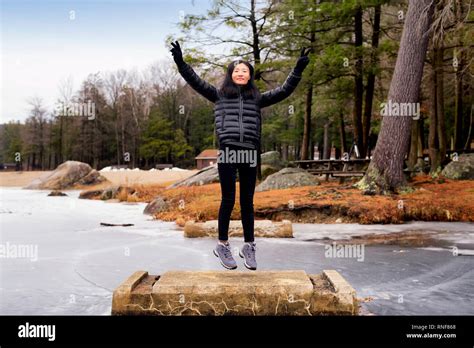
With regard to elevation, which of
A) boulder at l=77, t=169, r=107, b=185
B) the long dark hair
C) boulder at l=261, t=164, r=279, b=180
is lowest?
boulder at l=77, t=169, r=107, b=185

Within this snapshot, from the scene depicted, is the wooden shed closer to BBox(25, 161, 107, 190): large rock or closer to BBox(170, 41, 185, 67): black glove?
BBox(25, 161, 107, 190): large rock

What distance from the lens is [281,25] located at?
50.7 feet

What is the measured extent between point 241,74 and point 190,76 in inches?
17.7

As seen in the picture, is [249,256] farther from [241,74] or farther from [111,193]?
[111,193]

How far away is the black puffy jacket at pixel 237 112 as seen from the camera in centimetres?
404

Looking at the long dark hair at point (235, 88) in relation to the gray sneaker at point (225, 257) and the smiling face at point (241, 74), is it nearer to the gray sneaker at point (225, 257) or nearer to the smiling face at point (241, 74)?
the smiling face at point (241, 74)

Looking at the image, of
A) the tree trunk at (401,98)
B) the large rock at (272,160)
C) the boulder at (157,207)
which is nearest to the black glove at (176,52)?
the boulder at (157,207)

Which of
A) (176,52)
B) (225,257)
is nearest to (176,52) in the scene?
(176,52)

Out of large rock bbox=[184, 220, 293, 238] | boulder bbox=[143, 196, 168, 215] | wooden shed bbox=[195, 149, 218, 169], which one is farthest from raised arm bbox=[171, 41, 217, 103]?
wooden shed bbox=[195, 149, 218, 169]

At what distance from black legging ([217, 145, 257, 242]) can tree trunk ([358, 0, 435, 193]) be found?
7681 millimetres

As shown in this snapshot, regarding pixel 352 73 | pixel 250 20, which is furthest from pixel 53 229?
pixel 352 73

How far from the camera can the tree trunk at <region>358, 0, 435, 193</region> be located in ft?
37.6

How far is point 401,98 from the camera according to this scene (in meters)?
11.7

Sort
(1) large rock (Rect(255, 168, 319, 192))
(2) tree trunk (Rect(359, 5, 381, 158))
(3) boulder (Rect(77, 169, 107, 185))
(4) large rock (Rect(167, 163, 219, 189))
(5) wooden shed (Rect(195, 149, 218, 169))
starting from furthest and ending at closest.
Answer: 1. (5) wooden shed (Rect(195, 149, 218, 169))
2. (3) boulder (Rect(77, 169, 107, 185))
3. (4) large rock (Rect(167, 163, 219, 189))
4. (2) tree trunk (Rect(359, 5, 381, 158))
5. (1) large rock (Rect(255, 168, 319, 192))
